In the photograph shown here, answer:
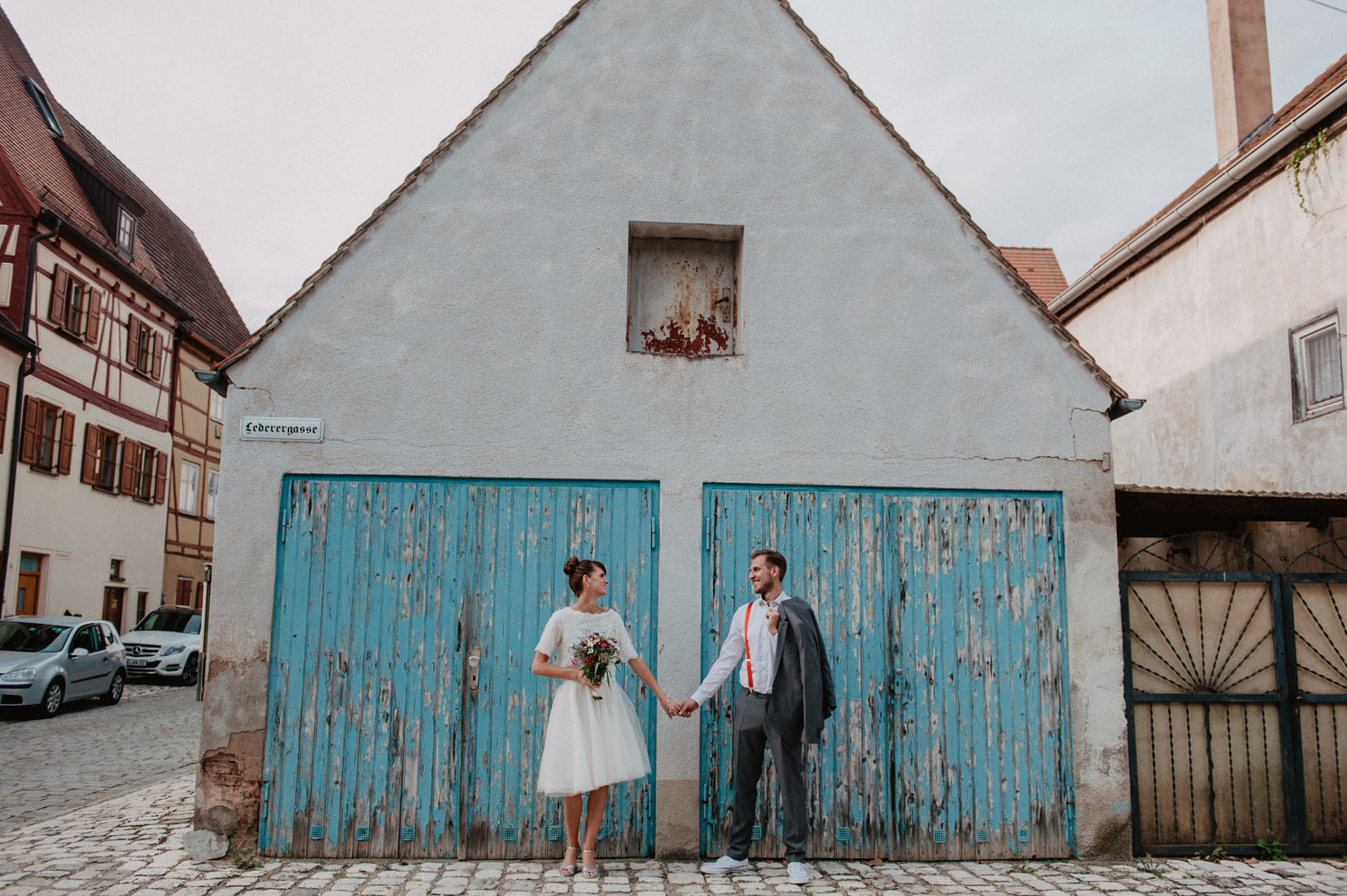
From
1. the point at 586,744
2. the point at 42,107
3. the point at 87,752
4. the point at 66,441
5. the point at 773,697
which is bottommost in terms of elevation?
the point at 87,752

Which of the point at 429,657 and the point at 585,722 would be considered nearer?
the point at 585,722

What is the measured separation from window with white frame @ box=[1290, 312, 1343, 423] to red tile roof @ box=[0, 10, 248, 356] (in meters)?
22.1

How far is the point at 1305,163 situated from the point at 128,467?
946 inches

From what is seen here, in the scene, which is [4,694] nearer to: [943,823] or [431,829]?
[431,829]

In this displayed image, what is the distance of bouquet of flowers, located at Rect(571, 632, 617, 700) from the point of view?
20.6ft

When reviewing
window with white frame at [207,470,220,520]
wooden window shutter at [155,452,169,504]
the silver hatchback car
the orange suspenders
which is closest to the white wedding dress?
the orange suspenders

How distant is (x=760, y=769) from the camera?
259 inches

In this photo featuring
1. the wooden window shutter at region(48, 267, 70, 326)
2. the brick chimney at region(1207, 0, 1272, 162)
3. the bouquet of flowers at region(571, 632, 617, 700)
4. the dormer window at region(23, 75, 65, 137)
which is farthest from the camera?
the dormer window at region(23, 75, 65, 137)

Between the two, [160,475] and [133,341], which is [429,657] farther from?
[160,475]

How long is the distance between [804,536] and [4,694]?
1295cm

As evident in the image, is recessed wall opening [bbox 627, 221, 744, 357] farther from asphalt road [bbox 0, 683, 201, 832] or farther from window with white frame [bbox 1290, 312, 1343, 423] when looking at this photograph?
window with white frame [bbox 1290, 312, 1343, 423]

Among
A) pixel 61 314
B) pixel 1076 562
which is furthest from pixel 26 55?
pixel 1076 562

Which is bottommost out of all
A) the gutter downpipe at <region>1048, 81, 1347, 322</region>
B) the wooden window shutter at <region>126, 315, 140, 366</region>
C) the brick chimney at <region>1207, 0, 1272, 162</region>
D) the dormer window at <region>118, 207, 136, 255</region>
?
the gutter downpipe at <region>1048, 81, 1347, 322</region>

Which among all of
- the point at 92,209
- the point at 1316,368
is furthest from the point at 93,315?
the point at 1316,368
